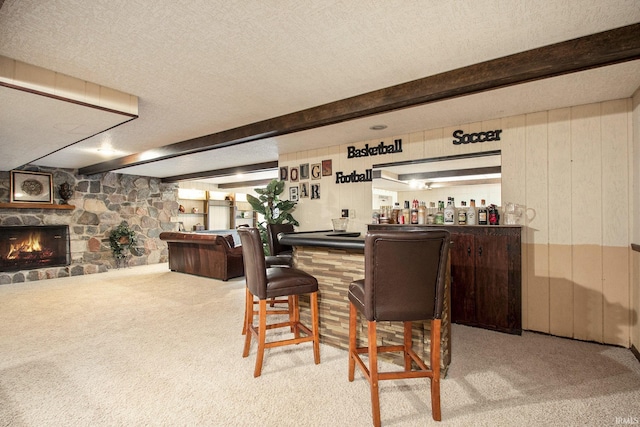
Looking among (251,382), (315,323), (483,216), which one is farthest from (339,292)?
(483,216)

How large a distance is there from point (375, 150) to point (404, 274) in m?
2.94

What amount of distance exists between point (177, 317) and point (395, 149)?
11.2 ft

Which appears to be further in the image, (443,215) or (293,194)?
(293,194)

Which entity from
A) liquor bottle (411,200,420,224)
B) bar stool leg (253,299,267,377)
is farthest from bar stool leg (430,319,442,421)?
liquor bottle (411,200,420,224)

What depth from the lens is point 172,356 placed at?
2.54m

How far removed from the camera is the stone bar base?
2.22 metres

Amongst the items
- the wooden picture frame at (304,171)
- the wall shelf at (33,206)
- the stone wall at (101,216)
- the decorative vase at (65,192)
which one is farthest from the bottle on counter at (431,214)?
the decorative vase at (65,192)

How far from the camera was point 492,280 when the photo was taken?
3.15 metres

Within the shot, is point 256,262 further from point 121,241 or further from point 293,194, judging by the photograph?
point 121,241

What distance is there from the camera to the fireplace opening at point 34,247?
579 cm

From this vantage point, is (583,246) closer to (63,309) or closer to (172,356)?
(172,356)

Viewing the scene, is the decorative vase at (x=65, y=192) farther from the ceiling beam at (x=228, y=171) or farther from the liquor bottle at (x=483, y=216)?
the liquor bottle at (x=483, y=216)

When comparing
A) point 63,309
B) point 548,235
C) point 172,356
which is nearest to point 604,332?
point 548,235

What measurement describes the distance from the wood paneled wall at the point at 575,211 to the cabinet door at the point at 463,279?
545 millimetres
